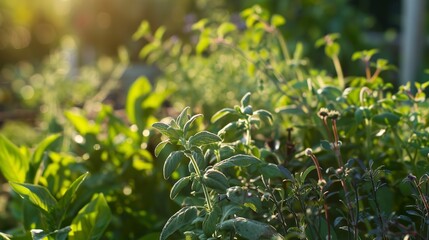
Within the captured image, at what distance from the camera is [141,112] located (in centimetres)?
232

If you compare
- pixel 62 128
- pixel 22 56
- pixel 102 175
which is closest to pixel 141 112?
pixel 102 175

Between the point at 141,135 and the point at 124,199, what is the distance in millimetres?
235

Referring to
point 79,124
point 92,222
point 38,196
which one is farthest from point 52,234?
point 79,124

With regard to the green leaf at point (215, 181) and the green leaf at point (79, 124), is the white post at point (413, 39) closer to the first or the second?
the green leaf at point (79, 124)

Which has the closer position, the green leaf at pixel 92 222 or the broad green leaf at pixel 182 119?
the broad green leaf at pixel 182 119

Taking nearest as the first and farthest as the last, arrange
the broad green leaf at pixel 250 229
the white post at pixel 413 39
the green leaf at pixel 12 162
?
the broad green leaf at pixel 250 229, the green leaf at pixel 12 162, the white post at pixel 413 39

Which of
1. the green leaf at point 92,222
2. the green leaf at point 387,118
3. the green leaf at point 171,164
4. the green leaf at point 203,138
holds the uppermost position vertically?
the green leaf at point 203,138

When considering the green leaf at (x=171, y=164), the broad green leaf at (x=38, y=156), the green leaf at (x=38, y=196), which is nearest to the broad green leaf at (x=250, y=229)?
the green leaf at (x=171, y=164)

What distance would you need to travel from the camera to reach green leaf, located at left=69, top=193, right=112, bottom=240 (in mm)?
1533

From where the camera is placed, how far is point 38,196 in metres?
1.44

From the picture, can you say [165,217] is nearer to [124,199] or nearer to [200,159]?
[124,199]

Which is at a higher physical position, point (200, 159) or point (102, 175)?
point (200, 159)

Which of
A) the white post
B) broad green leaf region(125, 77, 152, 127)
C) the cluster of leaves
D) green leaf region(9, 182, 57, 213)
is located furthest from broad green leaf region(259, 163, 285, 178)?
the white post

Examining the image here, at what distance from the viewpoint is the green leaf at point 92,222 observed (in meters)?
1.53
